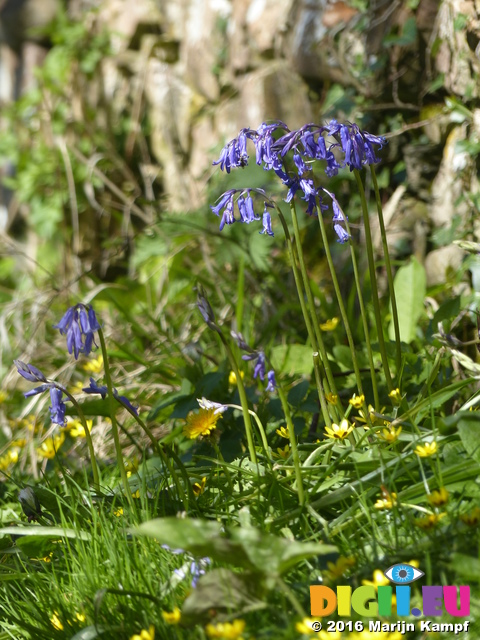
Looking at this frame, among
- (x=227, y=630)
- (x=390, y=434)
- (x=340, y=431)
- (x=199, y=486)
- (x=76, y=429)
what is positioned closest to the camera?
(x=227, y=630)

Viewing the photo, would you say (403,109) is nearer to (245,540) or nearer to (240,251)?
(240,251)

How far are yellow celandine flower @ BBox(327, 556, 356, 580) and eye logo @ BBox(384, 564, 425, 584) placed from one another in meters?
0.08

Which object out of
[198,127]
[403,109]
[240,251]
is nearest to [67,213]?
→ [198,127]

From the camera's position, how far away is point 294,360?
271 centimetres

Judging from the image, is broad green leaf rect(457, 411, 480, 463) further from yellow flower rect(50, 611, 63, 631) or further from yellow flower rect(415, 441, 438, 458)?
yellow flower rect(50, 611, 63, 631)

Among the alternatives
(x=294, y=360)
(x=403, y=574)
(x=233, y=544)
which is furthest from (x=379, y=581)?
(x=294, y=360)

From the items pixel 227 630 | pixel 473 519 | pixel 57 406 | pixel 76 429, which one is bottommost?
pixel 227 630

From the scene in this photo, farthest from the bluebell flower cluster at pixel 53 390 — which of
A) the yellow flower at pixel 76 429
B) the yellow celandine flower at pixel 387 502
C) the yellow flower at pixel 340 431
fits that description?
the yellow celandine flower at pixel 387 502

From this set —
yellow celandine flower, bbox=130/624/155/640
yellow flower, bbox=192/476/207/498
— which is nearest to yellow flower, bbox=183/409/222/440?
yellow flower, bbox=192/476/207/498

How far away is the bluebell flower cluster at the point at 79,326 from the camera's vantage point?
1.68m

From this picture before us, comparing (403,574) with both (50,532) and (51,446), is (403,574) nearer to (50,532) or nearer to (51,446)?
(50,532)

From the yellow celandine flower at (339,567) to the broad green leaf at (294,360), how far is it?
1308 millimetres

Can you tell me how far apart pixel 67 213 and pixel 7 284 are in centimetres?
105

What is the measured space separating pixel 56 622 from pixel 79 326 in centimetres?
69
